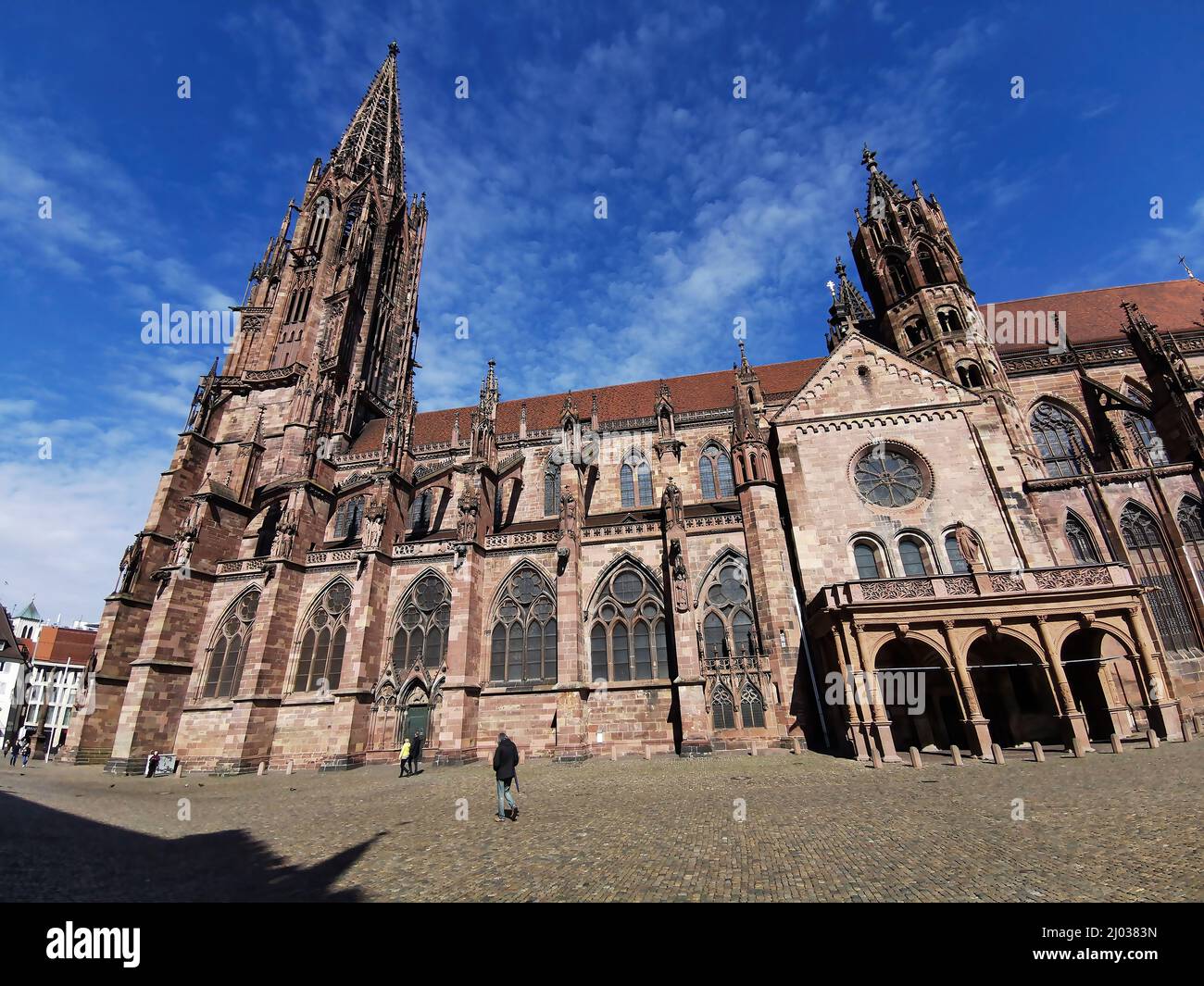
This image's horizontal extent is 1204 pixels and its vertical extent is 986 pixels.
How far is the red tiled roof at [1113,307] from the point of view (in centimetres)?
2666

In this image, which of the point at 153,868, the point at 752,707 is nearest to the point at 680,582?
the point at 752,707

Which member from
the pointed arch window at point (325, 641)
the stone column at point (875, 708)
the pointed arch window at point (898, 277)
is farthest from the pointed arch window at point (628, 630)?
the pointed arch window at point (898, 277)

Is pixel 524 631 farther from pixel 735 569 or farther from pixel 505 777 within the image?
pixel 505 777

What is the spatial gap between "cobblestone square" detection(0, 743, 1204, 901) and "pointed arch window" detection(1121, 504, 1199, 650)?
8.45 meters

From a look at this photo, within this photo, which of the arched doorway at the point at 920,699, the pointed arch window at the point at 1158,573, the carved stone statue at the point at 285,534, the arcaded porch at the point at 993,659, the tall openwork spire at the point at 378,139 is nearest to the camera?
the arcaded porch at the point at 993,659

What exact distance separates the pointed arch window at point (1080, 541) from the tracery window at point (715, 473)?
12399mm

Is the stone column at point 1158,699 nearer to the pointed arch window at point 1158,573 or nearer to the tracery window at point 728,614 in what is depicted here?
the pointed arch window at point 1158,573

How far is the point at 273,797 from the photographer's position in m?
12.9

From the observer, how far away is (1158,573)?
18.8m

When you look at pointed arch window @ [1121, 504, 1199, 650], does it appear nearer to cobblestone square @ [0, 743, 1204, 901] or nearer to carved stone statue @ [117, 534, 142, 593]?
cobblestone square @ [0, 743, 1204, 901]

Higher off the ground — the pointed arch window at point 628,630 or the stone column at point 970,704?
the pointed arch window at point 628,630

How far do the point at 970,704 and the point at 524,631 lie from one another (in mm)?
13818
